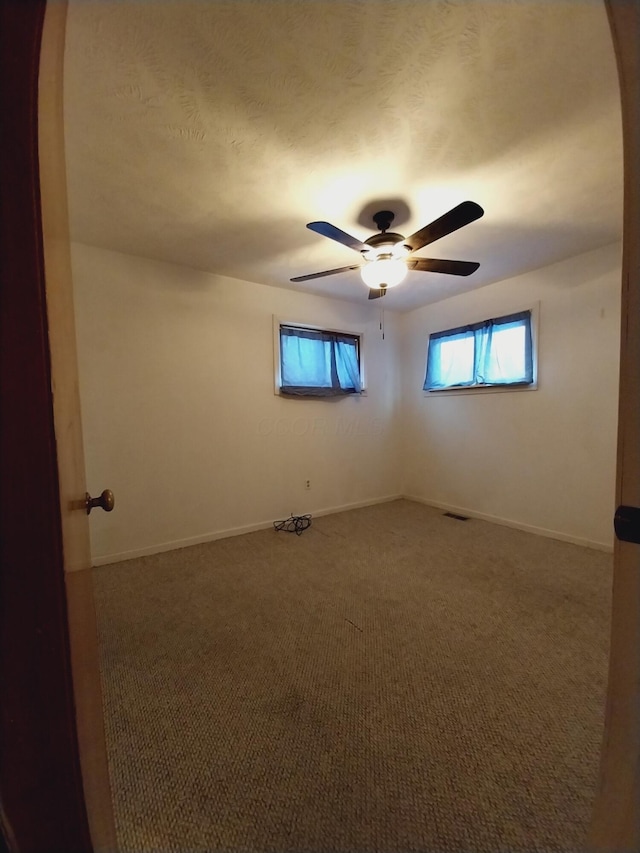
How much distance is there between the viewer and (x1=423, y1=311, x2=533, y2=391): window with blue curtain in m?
2.99

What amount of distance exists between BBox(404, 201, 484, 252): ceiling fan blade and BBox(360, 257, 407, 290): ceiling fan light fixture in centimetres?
13

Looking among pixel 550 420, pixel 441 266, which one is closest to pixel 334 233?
pixel 441 266

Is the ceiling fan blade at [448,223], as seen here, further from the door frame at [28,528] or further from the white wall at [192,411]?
the white wall at [192,411]

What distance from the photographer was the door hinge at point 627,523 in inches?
20.8

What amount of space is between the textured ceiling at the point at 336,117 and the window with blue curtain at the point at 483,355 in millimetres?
893

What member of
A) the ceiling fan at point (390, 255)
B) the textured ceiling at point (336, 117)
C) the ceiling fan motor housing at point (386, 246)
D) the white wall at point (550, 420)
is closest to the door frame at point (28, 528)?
the textured ceiling at point (336, 117)

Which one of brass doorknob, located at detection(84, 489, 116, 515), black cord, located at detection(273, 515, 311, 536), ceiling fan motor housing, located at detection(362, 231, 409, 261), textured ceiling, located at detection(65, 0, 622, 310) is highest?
textured ceiling, located at detection(65, 0, 622, 310)

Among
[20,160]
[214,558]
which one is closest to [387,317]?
[214,558]

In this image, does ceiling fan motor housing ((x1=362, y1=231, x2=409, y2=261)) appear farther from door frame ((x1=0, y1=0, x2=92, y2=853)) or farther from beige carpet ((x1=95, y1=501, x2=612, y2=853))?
beige carpet ((x1=95, y1=501, x2=612, y2=853))

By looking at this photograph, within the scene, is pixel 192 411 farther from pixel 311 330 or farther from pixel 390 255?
pixel 390 255

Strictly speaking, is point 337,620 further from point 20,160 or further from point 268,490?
point 20,160

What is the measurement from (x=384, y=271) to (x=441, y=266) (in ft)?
1.28

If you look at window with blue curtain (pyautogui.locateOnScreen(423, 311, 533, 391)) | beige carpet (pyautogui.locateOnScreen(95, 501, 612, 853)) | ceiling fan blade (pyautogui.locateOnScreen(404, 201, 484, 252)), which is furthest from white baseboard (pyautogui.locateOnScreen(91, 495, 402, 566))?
ceiling fan blade (pyautogui.locateOnScreen(404, 201, 484, 252))

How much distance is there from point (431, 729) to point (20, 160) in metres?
1.76
